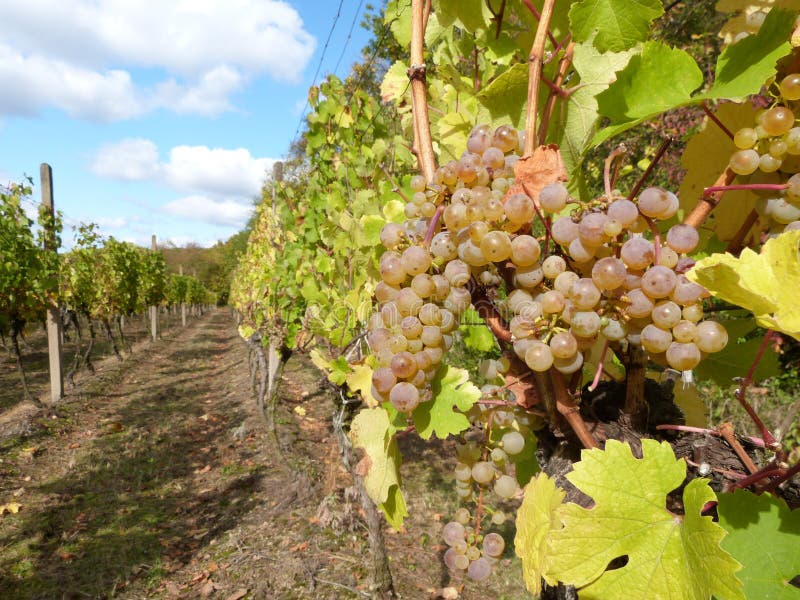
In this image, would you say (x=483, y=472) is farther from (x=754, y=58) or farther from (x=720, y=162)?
(x=754, y=58)

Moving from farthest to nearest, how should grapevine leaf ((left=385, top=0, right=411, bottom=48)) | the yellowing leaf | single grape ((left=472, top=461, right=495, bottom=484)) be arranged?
the yellowing leaf → grapevine leaf ((left=385, top=0, right=411, bottom=48)) → single grape ((left=472, top=461, right=495, bottom=484))

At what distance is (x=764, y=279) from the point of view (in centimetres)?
50

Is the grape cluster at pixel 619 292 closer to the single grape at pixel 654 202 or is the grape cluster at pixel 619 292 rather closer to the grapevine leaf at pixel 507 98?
the single grape at pixel 654 202

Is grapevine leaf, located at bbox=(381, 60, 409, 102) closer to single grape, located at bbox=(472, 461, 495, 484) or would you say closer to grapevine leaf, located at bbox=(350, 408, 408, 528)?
grapevine leaf, located at bbox=(350, 408, 408, 528)

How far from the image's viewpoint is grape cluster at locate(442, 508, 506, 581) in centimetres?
130

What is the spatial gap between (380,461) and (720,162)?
843 millimetres

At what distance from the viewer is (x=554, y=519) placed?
0.72 meters

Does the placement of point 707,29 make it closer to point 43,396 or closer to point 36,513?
point 36,513

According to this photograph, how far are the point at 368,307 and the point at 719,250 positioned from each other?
1.75 m

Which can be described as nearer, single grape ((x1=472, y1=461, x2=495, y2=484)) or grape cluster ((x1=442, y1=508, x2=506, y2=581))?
single grape ((x1=472, y1=461, x2=495, y2=484))

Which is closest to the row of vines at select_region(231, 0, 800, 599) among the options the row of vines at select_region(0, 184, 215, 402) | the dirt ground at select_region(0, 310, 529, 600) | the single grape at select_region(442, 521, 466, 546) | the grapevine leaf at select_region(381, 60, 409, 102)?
the single grape at select_region(442, 521, 466, 546)

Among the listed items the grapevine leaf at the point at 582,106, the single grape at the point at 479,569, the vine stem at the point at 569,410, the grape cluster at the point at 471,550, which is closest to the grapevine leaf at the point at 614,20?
the grapevine leaf at the point at 582,106

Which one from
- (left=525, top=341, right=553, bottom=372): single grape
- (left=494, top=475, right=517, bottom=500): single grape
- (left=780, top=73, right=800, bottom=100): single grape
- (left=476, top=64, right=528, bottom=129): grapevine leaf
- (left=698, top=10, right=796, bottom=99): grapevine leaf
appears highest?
(left=476, top=64, right=528, bottom=129): grapevine leaf

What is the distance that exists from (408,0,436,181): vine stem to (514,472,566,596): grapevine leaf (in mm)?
595
